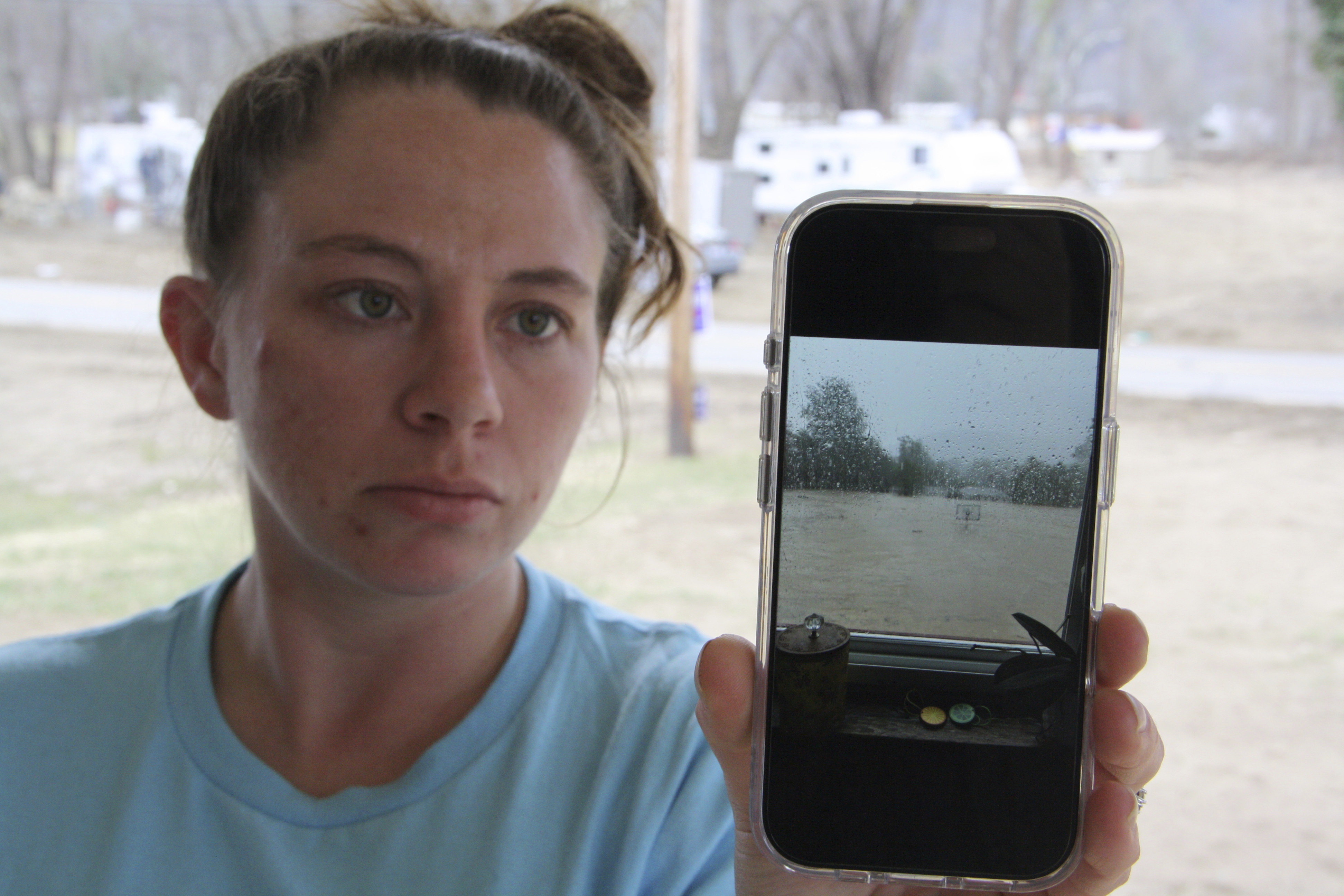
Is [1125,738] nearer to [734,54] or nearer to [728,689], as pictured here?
[728,689]

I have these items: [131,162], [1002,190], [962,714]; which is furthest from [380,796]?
[131,162]

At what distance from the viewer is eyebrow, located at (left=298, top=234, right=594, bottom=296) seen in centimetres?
55

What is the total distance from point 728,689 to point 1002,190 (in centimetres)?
91

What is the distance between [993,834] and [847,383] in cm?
19

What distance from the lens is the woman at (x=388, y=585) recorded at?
55 cm

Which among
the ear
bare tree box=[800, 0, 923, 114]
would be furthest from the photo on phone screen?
bare tree box=[800, 0, 923, 114]

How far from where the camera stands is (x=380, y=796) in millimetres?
578

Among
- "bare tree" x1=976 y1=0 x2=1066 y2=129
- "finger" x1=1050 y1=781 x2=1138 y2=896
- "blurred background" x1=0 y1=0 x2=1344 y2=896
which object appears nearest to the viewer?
"finger" x1=1050 y1=781 x2=1138 y2=896

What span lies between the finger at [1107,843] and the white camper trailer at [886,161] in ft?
3.96

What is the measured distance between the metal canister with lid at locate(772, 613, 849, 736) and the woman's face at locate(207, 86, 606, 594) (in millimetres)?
193

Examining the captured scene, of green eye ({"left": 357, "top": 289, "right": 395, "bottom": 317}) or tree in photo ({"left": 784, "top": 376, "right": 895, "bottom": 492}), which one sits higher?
green eye ({"left": 357, "top": 289, "right": 395, "bottom": 317})

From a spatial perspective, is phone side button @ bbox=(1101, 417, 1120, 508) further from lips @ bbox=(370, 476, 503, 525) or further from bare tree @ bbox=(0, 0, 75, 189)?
bare tree @ bbox=(0, 0, 75, 189)

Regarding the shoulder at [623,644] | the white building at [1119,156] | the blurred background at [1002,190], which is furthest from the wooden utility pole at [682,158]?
the shoulder at [623,644]

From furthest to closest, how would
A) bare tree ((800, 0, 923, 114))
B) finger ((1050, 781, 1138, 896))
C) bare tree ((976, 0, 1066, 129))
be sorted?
bare tree ((800, 0, 923, 114)), bare tree ((976, 0, 1066, 129)), finger ((1050, 781, 1138, 896))
